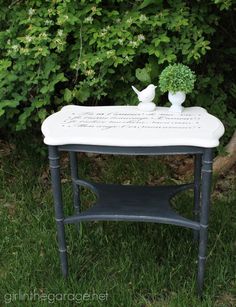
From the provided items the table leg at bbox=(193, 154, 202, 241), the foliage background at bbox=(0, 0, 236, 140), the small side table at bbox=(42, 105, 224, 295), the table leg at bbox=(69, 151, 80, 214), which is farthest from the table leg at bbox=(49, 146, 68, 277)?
the foliage background at bbox=(0, 0, 236, 140)

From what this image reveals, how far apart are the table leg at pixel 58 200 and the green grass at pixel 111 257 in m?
0.10

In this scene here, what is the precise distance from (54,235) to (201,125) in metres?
1.10

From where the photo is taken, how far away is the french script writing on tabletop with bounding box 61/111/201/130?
8.26ft

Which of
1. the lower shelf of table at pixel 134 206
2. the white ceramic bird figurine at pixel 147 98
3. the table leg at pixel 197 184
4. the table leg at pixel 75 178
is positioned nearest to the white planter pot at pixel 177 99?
the white ceramic bird figurine at pixel 147 98

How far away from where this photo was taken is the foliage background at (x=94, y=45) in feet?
10.5

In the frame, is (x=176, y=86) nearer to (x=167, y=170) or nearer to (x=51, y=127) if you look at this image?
(x=51, y=127)

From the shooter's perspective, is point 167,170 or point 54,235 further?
point 167,170

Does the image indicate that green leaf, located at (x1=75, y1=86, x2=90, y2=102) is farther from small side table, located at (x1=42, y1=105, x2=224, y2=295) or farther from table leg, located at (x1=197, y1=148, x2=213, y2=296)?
table leg, located at (x1=197, y1=148, x2=213, y2=296)

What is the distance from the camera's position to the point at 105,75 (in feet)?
11.3

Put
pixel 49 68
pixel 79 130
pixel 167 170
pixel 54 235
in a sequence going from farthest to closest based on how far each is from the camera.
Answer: pixel 167 170, pixel 49 68, pixel 54 235, pixel 79 130

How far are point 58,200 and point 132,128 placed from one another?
492mm

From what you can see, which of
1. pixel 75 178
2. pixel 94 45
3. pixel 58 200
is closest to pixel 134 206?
pixel 58 200

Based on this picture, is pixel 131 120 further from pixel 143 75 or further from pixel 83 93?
pixel 83 93

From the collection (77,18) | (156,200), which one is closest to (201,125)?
(156,200)
